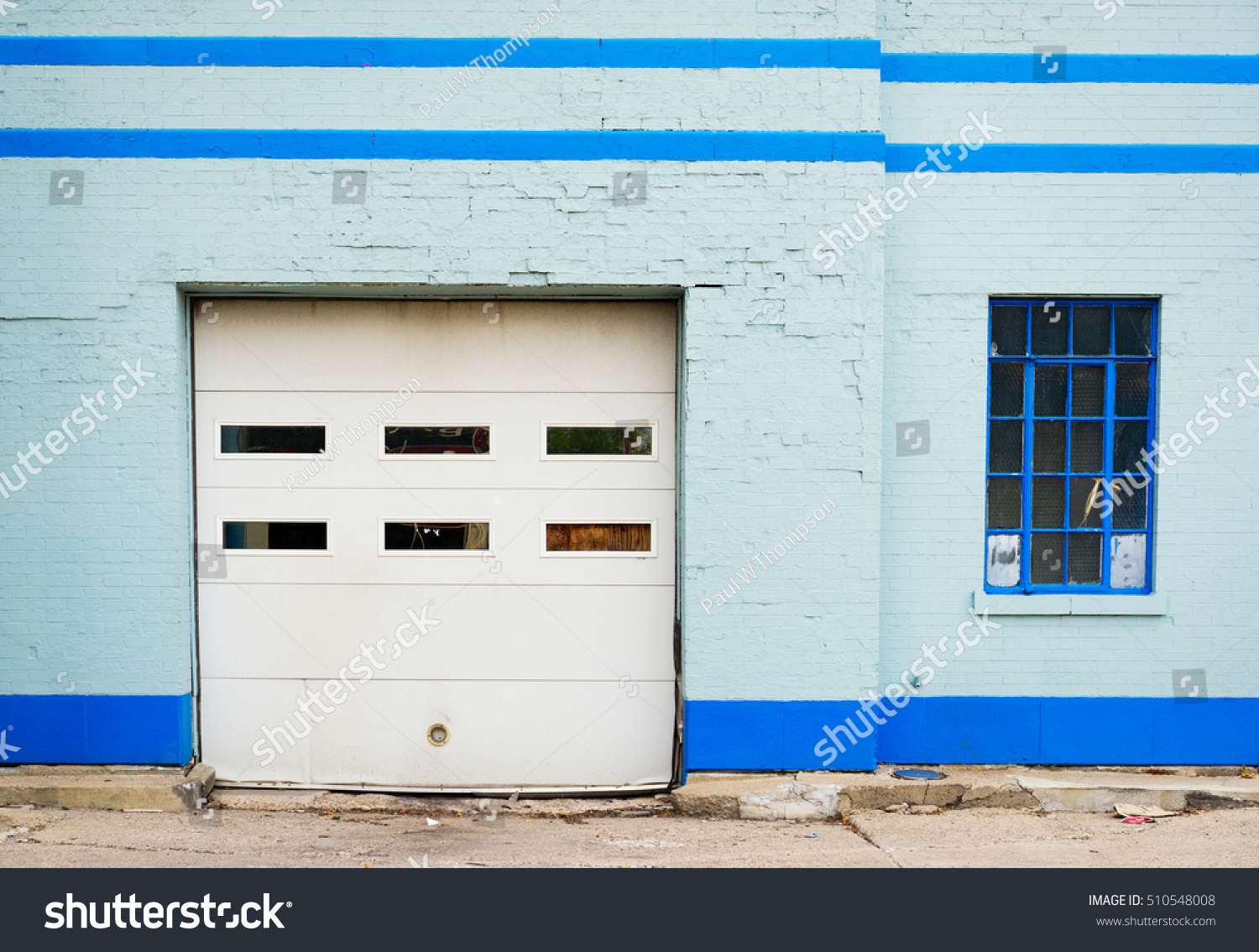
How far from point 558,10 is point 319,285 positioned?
2283 mm

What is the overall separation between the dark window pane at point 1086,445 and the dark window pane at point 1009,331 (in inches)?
25.8

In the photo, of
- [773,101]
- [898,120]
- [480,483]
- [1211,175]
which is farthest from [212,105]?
[1211,175]

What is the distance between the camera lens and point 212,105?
6.06 m

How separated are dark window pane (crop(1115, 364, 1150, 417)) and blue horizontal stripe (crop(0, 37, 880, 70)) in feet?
8.65

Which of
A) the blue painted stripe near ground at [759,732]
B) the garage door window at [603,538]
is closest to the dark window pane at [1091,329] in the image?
the blue painted stripe near ground at [759,732]

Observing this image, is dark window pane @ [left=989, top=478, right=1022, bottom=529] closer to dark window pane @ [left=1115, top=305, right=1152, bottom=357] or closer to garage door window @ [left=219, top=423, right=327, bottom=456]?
dark window pane @ [left=1115, top=305, right=1152, bottom=357]

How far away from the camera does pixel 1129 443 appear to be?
653cm

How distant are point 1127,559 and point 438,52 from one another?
559 centimetres

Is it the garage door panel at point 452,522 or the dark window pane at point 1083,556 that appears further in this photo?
the dark window pane at point 1083,556

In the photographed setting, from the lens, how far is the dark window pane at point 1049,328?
6484 mm

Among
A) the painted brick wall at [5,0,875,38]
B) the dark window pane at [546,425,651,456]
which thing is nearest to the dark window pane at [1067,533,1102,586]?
the dark window pane at [546,425,651,456]

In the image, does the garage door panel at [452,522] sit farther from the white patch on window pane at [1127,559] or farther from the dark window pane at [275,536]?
the white patch on window pane at [1127,559]

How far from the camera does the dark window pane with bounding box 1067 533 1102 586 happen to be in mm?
6559

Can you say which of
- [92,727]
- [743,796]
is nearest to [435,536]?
[92,727]
